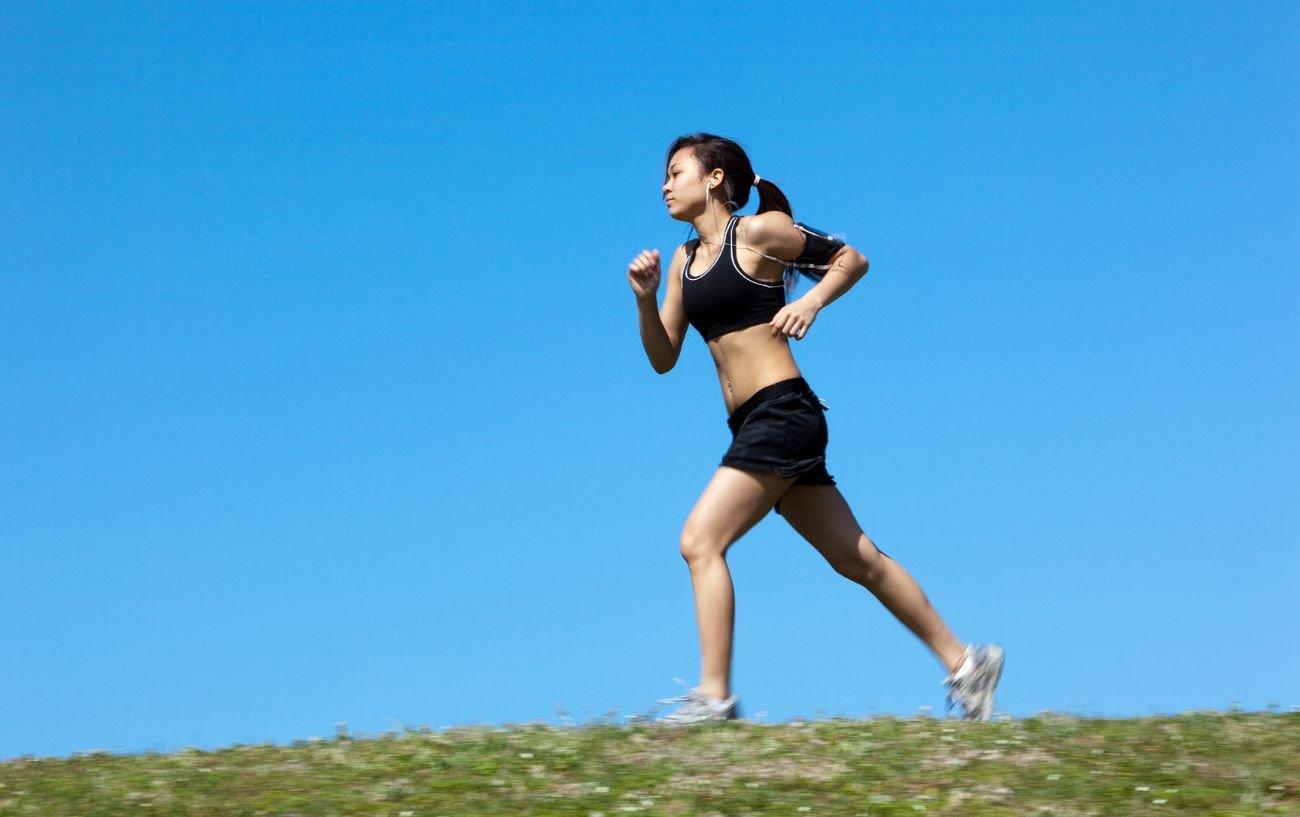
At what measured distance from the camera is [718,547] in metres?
7.98

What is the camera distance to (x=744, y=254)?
8.36 m

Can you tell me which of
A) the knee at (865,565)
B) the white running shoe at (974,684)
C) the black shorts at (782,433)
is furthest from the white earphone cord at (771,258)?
the white running shoe at (974,684)

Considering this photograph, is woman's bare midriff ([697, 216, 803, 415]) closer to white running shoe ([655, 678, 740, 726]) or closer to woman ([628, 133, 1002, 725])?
woman ([628, 133, 1002, 725])

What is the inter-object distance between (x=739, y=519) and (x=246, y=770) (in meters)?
2.91

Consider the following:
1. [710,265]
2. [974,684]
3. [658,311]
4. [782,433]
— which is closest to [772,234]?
[710,265]

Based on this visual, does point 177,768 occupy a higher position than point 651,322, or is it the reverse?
point 651,322

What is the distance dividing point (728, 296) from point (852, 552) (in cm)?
167

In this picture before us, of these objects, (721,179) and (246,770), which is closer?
(246,770)

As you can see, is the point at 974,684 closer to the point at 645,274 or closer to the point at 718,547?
the point at 718,547

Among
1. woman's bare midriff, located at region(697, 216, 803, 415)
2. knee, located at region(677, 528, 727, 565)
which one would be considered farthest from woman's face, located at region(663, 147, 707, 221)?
knee, located at region(677, 528, 727, 565)

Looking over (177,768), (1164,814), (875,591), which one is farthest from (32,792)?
(1164,814)

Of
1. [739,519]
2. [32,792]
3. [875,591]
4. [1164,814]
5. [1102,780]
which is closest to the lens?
[1164,814]

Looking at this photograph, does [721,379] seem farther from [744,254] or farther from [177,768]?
[177,768]

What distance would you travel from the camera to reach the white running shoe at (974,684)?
8648 millimetres
